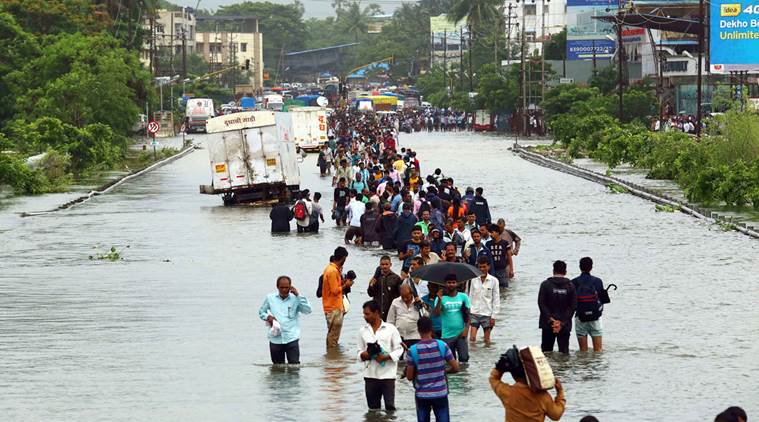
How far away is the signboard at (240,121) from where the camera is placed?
4481 cm

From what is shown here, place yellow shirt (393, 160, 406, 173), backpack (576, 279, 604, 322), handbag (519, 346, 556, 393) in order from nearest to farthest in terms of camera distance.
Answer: handbag (519, 346, 556, 393), backpack (576, 279, 604, 322), yellow shirt (393, 160, 406, 173)

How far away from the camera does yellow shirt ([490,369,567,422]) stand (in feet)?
33.5

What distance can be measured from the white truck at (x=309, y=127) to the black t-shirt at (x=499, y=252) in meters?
56.1

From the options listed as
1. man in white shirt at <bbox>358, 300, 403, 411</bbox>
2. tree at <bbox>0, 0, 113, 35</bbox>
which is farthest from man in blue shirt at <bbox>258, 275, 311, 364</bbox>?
tree at <bbox>0, 0, 113, 35</bbox>

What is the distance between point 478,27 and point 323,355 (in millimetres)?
158483

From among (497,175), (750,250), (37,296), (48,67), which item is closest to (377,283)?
(37,296)

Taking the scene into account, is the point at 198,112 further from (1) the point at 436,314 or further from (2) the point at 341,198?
(1) the point at 436,314

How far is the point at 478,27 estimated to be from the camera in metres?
175

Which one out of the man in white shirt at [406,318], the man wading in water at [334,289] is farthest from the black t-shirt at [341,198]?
the man in white shirt at [406,318]

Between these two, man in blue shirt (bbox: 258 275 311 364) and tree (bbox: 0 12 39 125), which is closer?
man in blue shirt (bbox: 258 275 311 364)

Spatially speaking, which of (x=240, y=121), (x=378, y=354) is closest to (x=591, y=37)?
(x=240, y=121)

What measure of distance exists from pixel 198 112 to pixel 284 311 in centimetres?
10338

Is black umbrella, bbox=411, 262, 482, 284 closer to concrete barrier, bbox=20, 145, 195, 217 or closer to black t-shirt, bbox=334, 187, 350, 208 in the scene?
black t-shirt, bbox=334, 187, 350, 208

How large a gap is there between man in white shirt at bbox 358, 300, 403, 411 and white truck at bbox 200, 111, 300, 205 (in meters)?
30.7
